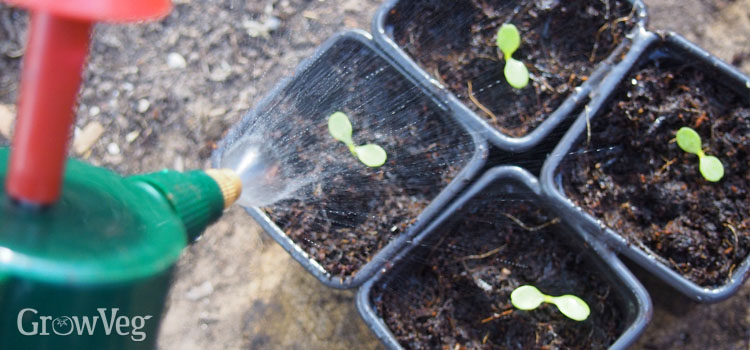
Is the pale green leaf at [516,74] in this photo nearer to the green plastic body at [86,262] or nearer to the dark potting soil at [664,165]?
the dark potting soil at [664,165]

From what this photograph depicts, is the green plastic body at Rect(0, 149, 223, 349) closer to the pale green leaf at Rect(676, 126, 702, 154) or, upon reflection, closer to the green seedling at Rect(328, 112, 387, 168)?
the green seedling at Rect(328, 112, 387, 168)

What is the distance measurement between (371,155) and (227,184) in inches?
13.9

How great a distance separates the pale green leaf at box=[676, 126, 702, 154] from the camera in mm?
1008

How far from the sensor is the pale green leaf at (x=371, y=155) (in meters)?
1.03

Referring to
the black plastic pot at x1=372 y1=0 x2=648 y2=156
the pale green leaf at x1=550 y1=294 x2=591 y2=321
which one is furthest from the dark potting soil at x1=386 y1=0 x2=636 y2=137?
the pale green leaf at x1=550 y1=294 x2=591 y2=321

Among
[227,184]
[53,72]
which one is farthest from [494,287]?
[53,72]

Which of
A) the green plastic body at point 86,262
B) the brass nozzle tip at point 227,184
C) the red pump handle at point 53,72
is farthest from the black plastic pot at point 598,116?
the red pump handle at point 53,72

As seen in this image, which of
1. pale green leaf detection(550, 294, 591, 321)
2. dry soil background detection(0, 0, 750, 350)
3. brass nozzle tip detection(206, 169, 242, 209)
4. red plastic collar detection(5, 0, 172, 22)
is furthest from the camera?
dry soil background detection(0, 0, 750, 350)

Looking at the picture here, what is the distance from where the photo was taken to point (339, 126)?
40.2 inches

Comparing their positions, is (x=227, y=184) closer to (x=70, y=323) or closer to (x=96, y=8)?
(x=70, y=323)

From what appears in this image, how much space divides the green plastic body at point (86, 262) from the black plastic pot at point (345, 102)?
0.47 m

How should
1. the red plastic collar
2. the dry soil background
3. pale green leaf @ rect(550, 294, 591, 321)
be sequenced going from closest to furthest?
1. the red plastic collar
2. pale green leaf @ rect(550, 294, 591, 321)
3. the dry soil background

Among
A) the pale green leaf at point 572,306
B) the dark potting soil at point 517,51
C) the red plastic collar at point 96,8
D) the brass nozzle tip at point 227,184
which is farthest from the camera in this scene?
the dark potting soil at point 517,51

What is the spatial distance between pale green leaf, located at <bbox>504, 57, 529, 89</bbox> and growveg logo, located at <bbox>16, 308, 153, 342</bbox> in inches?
29.7
